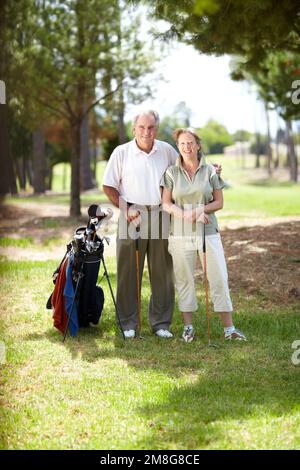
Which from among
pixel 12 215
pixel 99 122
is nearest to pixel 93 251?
pixel 12 215

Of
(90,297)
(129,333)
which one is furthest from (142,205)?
(129,333)

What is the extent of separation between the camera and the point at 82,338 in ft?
18.7

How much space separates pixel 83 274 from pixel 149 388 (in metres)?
1.55

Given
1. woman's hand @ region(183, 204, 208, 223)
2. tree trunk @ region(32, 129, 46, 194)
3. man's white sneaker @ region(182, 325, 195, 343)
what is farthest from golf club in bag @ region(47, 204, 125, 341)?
tree trunk @ region(32, 129, 46, 194)

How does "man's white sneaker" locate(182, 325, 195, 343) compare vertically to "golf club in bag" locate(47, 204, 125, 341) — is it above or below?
below

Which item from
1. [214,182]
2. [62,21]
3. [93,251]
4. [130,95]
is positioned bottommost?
[93,251]

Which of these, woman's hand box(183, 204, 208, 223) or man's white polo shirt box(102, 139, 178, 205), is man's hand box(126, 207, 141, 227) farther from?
woman's hand box(183, 204, 208, 223)

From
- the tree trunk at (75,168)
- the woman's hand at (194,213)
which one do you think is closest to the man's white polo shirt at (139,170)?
the woman's hand at (194,213)

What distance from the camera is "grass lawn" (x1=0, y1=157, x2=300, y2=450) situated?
3.61 metres

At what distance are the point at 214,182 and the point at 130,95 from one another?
10.7m

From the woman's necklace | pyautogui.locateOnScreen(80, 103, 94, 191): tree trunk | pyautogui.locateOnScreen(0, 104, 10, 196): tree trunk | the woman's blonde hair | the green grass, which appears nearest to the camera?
the green grass

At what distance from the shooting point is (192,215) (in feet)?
17.3

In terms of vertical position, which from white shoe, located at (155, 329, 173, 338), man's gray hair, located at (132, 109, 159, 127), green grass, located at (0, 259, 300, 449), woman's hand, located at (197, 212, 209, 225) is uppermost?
man's gray hair, located at (132, 109, 159, 127)

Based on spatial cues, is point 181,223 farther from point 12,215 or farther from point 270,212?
point 12,215
